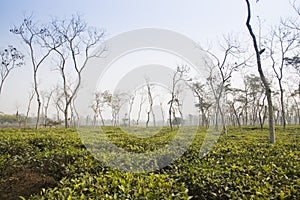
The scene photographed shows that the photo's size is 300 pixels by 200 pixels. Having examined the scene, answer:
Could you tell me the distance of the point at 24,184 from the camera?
4.40 meters

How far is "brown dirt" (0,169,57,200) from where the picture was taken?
13.9 feet

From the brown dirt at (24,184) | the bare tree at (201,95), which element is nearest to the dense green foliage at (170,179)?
the brown dirt at (24,184)

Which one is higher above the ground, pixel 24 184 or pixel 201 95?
pixel 201 95

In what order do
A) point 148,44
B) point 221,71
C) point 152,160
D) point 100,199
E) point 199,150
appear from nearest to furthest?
point 100,199, point 152,160, point 199,150, point 148,44, point 221,71

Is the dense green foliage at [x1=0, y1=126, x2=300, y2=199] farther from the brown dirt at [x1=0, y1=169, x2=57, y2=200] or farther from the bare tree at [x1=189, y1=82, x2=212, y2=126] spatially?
the bare tree at [x1=189, y1=82, x2=212, y2=126]

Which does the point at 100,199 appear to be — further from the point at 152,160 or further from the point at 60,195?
A: the point at 152,160

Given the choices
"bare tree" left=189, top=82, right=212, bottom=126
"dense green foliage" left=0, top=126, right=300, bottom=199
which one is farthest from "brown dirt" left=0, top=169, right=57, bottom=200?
"bare tree" left=189, top=82, right=212, bottom=126

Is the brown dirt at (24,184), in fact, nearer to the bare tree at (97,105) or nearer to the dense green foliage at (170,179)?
the dense green foliage at (170,179)

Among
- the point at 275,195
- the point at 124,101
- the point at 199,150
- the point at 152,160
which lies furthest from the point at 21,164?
the point at 124,101

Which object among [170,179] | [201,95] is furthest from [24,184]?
[201,95]

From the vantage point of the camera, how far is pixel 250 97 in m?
29.5

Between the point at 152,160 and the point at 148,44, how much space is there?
3.44 m

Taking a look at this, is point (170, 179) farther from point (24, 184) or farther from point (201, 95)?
point (201, 95)

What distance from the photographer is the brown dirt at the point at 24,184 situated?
4242 millimetres
